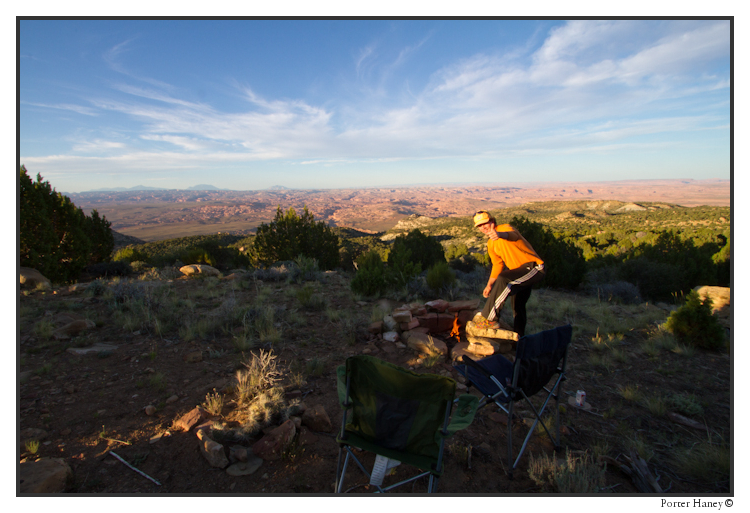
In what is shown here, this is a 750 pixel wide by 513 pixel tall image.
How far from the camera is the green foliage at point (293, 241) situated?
1634cm

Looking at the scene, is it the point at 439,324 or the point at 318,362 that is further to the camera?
the point at 439,324

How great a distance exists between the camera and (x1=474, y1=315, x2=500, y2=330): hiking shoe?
430 cm

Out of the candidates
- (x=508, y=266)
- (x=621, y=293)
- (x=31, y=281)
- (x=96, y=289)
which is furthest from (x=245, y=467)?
(x=621, y=293)

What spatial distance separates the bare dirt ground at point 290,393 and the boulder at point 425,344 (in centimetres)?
16

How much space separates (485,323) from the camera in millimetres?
4332

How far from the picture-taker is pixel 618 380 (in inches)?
152

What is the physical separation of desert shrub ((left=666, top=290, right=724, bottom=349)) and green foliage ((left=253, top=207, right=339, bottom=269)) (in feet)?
44.3

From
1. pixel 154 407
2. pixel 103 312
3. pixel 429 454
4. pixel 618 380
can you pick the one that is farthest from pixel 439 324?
pixel 103 312

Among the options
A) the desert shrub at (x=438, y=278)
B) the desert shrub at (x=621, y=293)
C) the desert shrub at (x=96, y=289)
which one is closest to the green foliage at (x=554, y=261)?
the desert shrub at (x=621, y=293)

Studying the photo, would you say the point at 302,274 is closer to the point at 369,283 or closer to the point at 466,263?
the point at 369,283

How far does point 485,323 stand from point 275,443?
305 cm

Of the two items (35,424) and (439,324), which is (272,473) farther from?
(439,324)

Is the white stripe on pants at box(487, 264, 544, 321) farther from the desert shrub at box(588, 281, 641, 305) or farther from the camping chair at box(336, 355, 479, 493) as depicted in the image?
the desert shrub at box(588, 281, 641, 305)

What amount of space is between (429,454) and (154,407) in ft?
8.97
